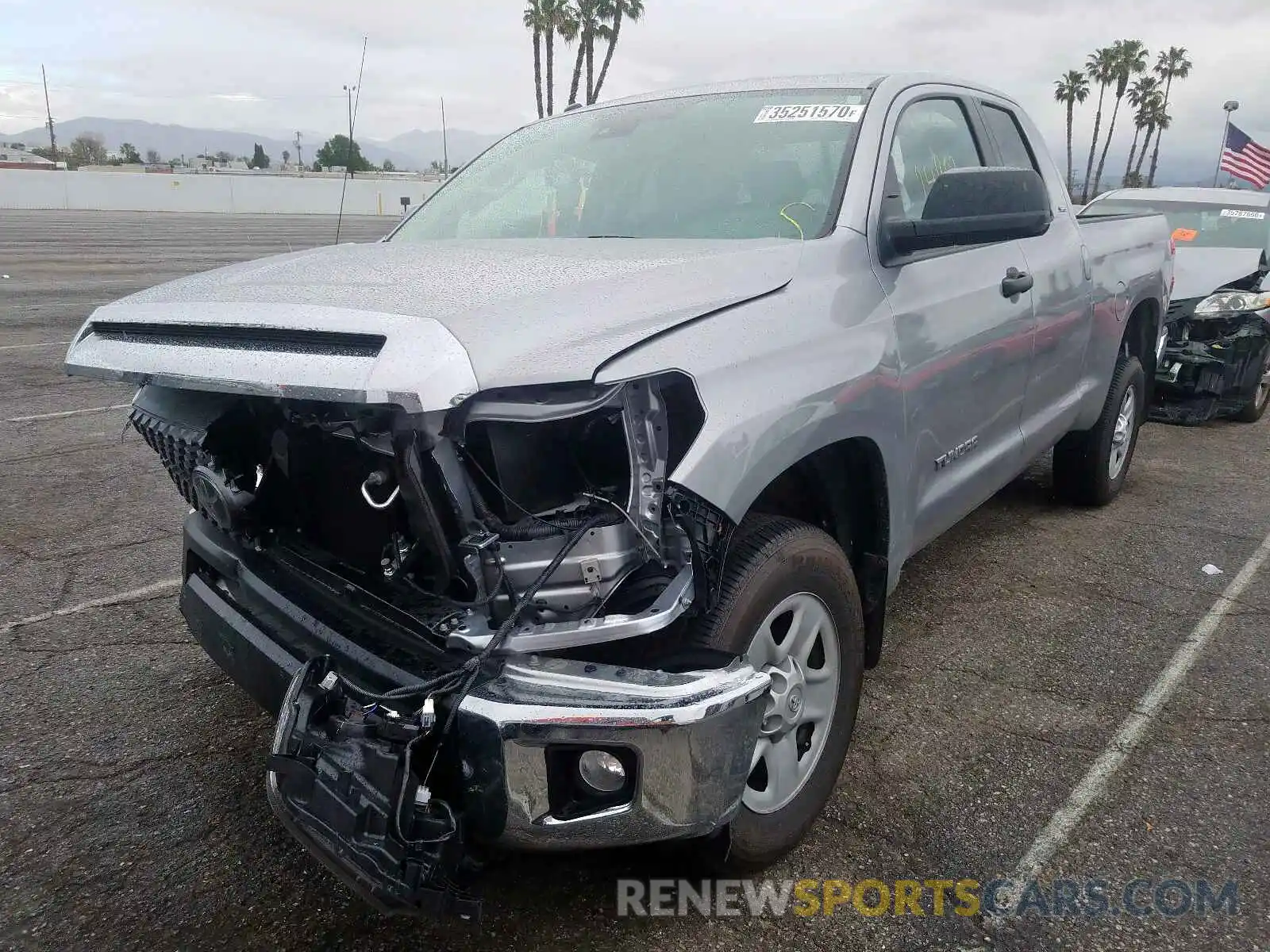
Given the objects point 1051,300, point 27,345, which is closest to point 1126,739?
point 1051,300

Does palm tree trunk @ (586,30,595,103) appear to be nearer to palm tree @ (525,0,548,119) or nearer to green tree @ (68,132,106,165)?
palm tree @ (525,0,548,119)

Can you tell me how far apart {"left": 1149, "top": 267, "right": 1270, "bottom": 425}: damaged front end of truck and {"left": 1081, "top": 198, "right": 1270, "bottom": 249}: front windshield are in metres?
0.98

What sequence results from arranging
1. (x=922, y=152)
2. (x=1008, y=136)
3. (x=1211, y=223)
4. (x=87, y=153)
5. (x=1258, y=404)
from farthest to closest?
(x=87, y=153)
(x=1211, y=223)
(x=1258, y=404)
(x=1008, y=136)
(x=922, y=152)

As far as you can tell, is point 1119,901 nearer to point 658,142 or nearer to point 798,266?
point 798,266

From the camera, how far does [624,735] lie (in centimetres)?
192

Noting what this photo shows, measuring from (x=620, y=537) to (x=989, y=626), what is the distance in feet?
7.96

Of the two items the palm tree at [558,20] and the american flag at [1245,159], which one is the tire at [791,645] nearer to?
the american flag at [1245,159]

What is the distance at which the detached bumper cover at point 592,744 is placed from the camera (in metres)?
1.92

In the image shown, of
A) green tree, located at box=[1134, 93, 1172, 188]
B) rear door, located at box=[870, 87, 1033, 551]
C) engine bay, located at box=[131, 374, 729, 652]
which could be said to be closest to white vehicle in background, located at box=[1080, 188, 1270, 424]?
rear door, located at box=[870, 87, 1033, 551]

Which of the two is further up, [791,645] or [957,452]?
[957,452]

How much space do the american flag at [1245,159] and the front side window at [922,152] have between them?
1382 cm

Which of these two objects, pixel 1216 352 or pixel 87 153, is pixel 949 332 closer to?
pixel 1216 352

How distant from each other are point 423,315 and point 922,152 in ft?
7.09

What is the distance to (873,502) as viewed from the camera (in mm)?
2869
